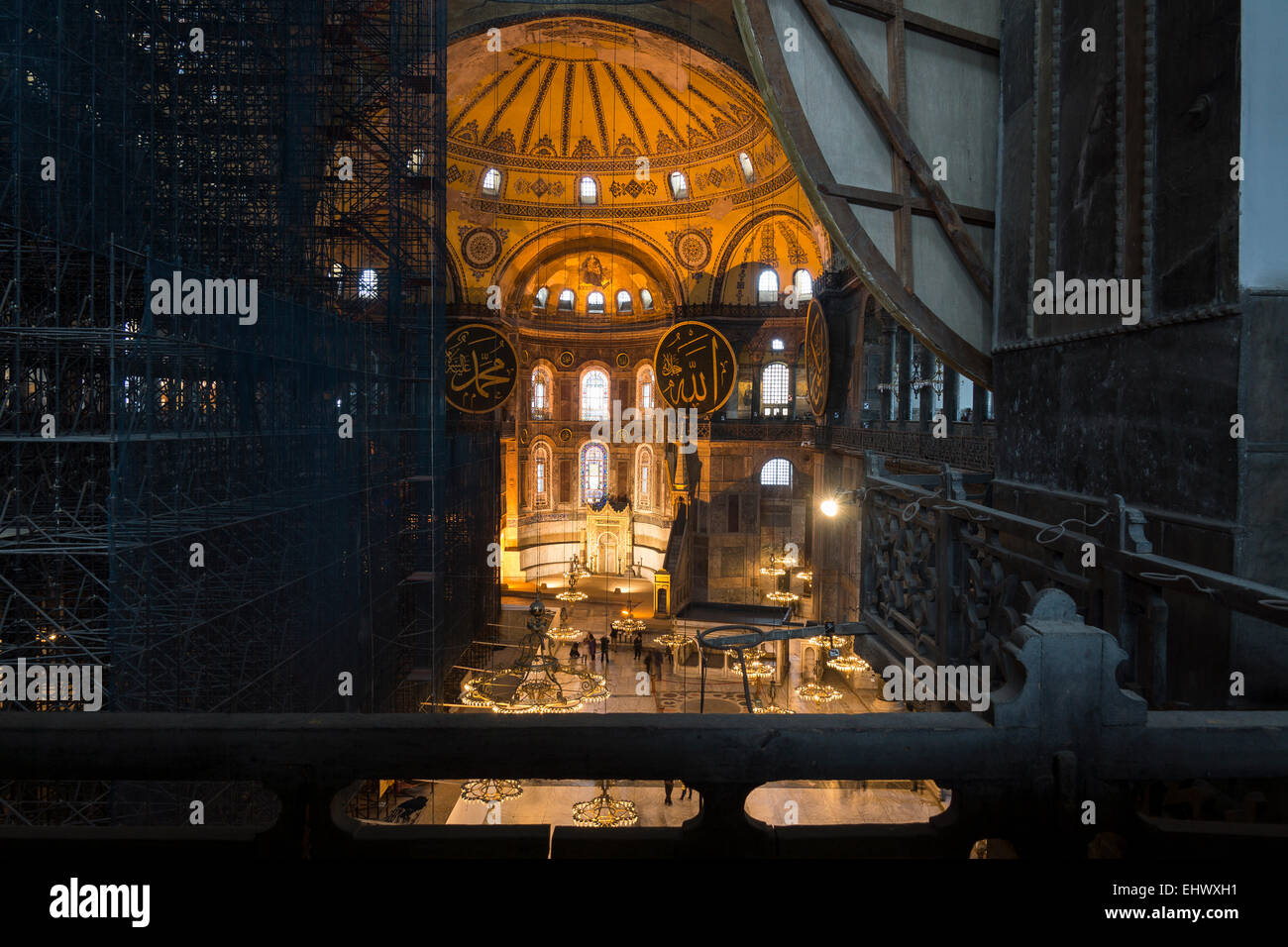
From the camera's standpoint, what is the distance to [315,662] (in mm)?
9836

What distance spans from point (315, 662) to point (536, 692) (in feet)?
12.0

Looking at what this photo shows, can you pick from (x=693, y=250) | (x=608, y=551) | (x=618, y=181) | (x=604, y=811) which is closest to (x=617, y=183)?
(x=618, y=181)

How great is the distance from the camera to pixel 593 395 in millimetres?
28469

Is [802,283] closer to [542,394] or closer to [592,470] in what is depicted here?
[542,394]

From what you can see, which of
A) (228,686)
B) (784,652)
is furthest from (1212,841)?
(784,652)

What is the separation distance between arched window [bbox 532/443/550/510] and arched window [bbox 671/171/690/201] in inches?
390

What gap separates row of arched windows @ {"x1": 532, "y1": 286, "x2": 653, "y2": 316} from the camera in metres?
27.3

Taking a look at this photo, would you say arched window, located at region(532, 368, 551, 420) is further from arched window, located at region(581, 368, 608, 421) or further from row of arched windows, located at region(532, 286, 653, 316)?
row of arched windows, located at region(532, 286, 653, 316)

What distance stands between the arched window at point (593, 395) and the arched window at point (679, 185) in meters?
7.09

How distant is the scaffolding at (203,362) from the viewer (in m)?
6.91

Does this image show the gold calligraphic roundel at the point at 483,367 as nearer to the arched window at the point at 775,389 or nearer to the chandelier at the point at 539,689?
the chandelier at the point at 539,689

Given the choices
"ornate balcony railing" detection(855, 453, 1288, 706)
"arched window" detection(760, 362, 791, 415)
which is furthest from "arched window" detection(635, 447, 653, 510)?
"ornate balcony railing" detection(855, 453, 1288, 706)

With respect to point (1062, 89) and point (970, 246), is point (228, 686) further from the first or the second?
point (1062, 89)

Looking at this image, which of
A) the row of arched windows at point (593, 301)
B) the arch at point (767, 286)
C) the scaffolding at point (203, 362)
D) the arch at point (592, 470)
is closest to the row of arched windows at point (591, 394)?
the arch at point (592, 470)
